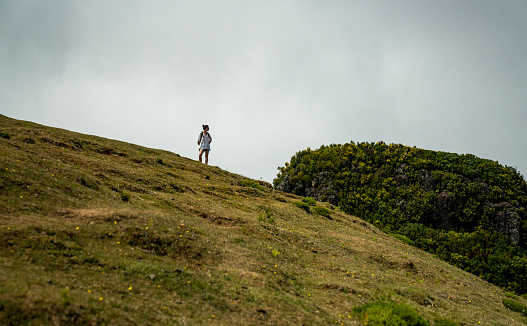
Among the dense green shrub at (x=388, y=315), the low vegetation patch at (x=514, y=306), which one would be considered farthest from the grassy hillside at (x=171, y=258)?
the dense green shrub at (x=388, y=315)

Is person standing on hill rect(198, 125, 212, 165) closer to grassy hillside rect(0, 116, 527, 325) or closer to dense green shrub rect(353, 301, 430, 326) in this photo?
grassy hillside rect(0, 116, 527, 325)

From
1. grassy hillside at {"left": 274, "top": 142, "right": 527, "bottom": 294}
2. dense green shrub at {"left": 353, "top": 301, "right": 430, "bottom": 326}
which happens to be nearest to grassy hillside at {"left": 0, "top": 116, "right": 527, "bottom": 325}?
dense green shrub at {"left": 353, "top": 301, "right": 430, "bottom": 326}

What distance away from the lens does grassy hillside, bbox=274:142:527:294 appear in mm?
36781

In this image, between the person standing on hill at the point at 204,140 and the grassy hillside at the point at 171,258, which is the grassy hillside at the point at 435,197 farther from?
the person standing on hill at the point at 204,140

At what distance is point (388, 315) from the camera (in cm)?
1362

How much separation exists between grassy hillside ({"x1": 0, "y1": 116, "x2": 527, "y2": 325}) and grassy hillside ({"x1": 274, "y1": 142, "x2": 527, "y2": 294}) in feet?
36.0

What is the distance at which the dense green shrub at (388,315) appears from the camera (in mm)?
13305

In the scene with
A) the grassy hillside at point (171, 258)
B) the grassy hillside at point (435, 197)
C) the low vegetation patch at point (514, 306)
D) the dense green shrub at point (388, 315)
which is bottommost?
the low vegetation patch at point (514, 306)

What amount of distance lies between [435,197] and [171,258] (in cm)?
3764

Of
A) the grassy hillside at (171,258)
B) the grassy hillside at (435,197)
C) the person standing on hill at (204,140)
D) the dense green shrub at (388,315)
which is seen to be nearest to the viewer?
the grassy hillside at (171,258)

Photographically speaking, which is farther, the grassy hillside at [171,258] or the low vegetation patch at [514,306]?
the low vegetation patch at [514,306]

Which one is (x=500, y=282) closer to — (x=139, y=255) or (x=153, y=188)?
(x=153, y=188)

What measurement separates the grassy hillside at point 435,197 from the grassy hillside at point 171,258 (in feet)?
36.0

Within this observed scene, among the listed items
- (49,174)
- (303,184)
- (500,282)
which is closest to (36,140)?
(49,174)
